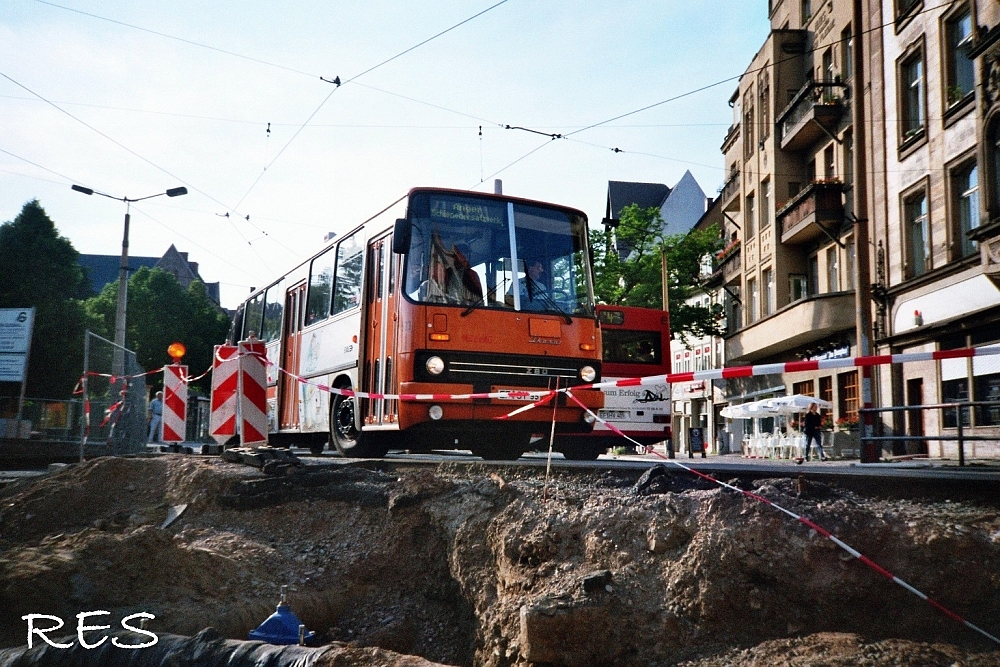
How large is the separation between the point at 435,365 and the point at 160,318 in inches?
2354

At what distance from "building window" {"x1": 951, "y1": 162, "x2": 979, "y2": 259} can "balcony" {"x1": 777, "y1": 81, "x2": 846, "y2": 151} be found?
27.8ft

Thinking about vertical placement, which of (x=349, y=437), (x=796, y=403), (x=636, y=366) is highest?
(x=636, y=366)

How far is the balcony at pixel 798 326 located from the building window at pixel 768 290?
882 mm

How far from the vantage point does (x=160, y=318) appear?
218 ft

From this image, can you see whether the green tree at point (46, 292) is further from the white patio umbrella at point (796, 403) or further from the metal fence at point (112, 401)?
the white patio umbrella at point (796, 403)

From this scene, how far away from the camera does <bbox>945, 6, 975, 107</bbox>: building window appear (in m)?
22.8

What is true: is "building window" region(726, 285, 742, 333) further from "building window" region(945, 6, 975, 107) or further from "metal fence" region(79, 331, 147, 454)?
"metal fence" region(79, 331, 147, 454)

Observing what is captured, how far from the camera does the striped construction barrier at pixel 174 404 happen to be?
14828 millimetres

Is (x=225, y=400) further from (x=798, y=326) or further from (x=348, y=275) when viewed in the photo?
(x=798, y=326)

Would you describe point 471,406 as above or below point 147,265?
below

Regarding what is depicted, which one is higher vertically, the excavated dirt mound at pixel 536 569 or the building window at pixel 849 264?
the building window at pixel 849 264

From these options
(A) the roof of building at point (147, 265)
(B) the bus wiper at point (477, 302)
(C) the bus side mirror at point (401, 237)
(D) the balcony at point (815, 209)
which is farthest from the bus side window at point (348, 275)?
(A) the roof of building at point (147, 265)

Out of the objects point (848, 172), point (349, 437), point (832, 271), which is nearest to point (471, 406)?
point (349, 437)

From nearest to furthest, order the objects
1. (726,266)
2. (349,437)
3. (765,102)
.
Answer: (349,437), (765,102), (726,266)
